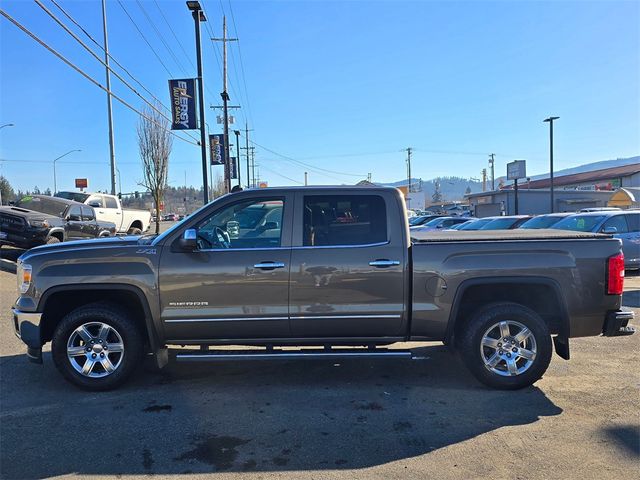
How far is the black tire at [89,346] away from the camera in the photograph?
14.9ft

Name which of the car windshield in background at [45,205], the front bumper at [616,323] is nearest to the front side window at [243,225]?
the front bumper at [616,323]

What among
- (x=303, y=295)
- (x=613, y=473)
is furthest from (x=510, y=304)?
(x=303, y=295)

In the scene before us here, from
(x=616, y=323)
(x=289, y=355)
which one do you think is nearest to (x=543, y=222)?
(x=616, y=323)

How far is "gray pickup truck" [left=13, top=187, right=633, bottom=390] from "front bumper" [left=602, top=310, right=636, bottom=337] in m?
0.01

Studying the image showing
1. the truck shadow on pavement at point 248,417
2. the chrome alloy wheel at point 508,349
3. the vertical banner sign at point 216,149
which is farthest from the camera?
the vertical banner sign at point 216,149

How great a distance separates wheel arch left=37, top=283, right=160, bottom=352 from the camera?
4.49 m

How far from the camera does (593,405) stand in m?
4.27

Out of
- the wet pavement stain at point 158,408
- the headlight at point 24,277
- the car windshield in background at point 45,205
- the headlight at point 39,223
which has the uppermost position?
the car windshield in background at point 45,205

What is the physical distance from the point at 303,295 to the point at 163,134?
27484 mm

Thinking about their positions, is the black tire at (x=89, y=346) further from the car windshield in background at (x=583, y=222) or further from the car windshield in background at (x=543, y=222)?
the car windshield in background at (x=543, y=222)

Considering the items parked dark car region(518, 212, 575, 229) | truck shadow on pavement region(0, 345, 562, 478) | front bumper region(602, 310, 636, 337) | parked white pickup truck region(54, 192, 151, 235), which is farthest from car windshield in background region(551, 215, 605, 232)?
parked white pickup truck region(54, 192, 151, 235)

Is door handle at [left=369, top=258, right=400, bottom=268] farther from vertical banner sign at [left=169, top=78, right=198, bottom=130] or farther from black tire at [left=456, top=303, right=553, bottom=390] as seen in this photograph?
vertical banner sign at [left=169, top=78, right=198, bottom=130]

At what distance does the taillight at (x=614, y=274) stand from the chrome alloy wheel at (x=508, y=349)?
851 mm

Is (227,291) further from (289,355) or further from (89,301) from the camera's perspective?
(89,301)
